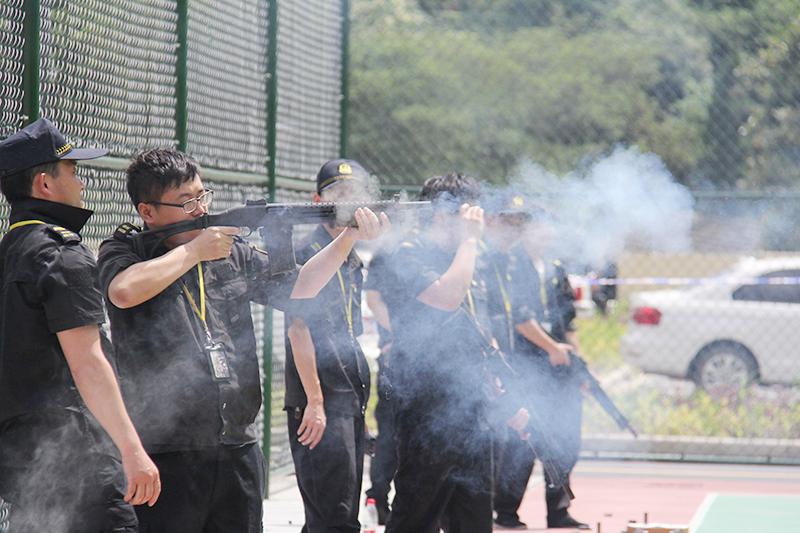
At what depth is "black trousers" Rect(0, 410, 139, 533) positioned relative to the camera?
2885 millimetres

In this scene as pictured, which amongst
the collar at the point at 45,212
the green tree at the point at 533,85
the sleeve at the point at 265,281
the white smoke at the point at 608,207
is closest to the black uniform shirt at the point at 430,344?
the sleeve at the point at 265,281

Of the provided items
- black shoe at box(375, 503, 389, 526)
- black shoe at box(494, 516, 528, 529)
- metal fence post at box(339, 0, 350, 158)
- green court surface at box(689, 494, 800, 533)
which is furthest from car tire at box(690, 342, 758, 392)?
black shoe at box(375, 503, 389, 526)

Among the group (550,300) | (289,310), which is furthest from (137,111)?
(550,300)

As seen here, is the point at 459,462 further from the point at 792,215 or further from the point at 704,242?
the point at 704,242

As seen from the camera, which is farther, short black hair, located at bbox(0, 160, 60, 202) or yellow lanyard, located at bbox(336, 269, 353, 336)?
yellow lanyard, located at bbox(336, 269, 353, 336)

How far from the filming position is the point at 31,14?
3.93 meters

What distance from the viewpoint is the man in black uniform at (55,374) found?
2779 millimetres

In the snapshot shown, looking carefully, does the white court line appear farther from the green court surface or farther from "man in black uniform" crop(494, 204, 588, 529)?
"man in black uniform" crop(494, 204, 588, 529)

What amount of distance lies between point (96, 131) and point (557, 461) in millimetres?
3052

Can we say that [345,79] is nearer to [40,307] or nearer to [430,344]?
[430,344]

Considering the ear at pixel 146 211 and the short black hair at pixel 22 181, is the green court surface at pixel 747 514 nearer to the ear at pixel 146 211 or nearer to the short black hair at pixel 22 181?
the ear at pixel 146 211

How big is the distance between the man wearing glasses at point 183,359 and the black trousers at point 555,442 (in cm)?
241

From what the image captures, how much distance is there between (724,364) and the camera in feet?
34.7

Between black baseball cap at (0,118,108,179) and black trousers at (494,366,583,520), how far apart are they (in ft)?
10.4
